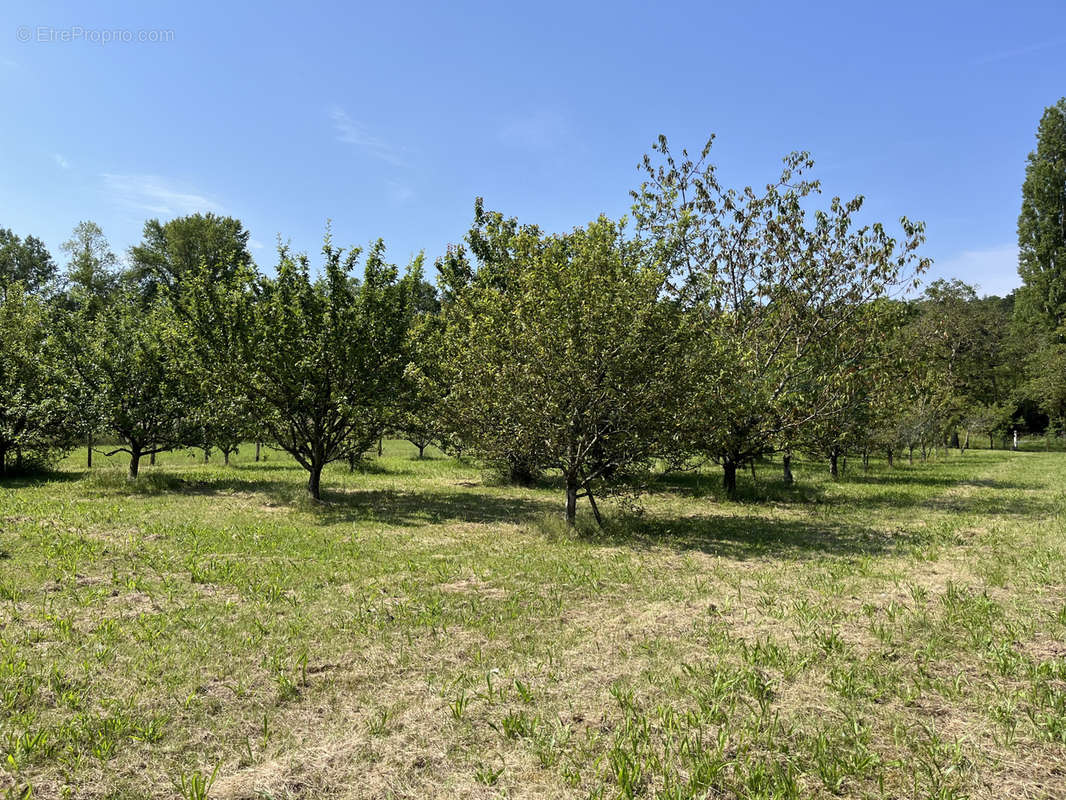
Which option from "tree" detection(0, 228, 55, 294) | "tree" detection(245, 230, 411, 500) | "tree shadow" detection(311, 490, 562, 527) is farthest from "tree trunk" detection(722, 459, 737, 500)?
"tree" detection(0, 228, 55, 294)

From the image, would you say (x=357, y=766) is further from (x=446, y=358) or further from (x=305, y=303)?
(x=305, y=303)

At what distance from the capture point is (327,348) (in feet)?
54.0

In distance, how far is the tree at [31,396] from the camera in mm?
21547

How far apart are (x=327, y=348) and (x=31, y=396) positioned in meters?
14.3

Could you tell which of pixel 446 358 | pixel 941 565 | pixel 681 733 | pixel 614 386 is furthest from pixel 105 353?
pixel 941 565

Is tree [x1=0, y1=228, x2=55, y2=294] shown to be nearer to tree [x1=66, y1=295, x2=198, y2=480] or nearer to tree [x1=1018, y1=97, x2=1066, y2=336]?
tree [x1=66, y1=295, x2=198, y2=480]

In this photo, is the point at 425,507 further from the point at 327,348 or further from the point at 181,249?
the point at 181,249

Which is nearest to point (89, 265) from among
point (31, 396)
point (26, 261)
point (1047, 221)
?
point (26, 261)

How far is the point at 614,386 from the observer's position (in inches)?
494

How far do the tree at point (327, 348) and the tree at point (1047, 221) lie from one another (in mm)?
68499

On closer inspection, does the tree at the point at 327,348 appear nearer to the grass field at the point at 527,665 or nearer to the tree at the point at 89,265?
the grass field at the point at 527,665

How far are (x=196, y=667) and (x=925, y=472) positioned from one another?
3482 cm

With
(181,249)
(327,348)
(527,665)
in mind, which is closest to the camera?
(527,665)

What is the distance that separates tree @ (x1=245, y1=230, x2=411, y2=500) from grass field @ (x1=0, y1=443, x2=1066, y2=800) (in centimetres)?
519
